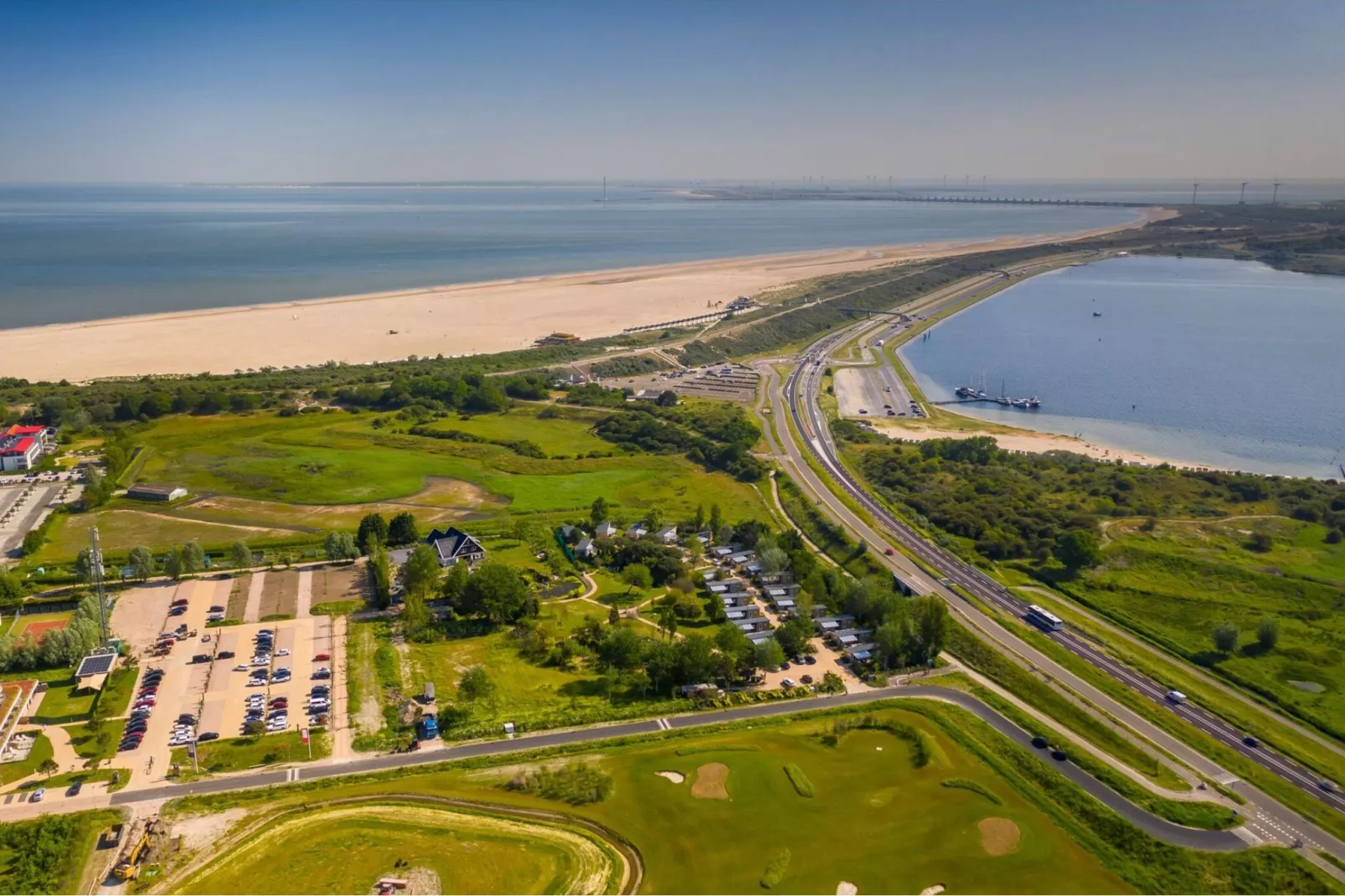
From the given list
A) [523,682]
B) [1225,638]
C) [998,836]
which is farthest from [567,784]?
[1225,638]

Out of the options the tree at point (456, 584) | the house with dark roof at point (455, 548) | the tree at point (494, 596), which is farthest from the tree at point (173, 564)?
the tree at point (494, 596)

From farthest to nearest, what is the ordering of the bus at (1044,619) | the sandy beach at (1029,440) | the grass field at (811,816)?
1. the sandy beach at (1029,440)
2. the bus at (1044,619)
3. the grass field at (811,816)

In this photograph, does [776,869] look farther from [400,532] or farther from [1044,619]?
[400,532]

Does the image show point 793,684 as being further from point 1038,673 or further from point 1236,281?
point 1236,281

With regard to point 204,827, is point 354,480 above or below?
above

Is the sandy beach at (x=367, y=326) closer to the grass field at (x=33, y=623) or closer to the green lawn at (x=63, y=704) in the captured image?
the grass field at (x=33, y=623)

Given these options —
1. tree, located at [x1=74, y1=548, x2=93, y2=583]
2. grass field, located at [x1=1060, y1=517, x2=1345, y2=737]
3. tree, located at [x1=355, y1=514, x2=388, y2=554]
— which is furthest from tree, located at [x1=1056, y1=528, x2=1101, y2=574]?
tree, located at [x1=74, y1=548, x2=93, y2=583]
